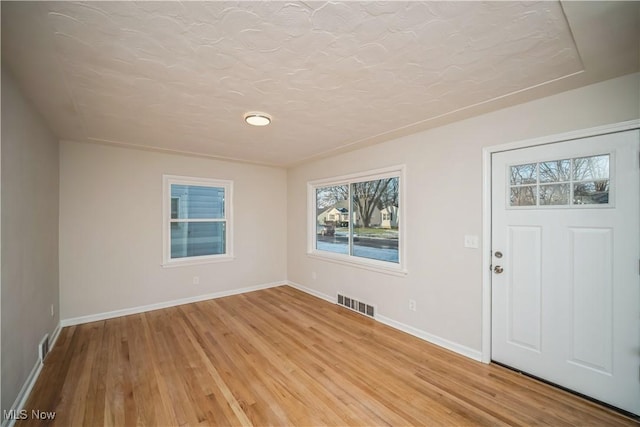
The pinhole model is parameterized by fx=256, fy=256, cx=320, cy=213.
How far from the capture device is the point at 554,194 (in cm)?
223

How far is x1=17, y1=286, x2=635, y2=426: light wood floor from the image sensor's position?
74.0 inches

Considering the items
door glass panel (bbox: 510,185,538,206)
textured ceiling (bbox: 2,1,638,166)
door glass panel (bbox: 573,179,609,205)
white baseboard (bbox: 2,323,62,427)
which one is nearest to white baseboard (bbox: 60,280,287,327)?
white baseboard (bbox: 2,323,62,427)

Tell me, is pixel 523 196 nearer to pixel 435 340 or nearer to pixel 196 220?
pixel 435 340

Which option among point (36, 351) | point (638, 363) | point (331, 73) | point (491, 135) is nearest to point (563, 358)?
point (638, 363)

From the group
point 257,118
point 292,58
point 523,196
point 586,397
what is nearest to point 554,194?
point 523,196

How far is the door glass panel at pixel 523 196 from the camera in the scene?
7.70ft

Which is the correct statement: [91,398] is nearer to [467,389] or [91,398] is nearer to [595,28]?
[467,389]

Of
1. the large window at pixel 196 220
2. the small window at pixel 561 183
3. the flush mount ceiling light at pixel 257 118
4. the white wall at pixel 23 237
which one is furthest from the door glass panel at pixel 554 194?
the large window at pixel 196 220

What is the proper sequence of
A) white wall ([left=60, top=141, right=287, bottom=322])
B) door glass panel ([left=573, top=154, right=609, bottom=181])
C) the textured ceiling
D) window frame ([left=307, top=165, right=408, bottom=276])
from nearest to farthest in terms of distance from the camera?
the textured ceiling < door glass panel ([left=573, top=154, right=609, bottom=181]) < window frame ([left=307, top=165, right=408, bottom=276]) < white wall ([left=60, top=141, right=287, bottom=322])

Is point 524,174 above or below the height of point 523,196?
above

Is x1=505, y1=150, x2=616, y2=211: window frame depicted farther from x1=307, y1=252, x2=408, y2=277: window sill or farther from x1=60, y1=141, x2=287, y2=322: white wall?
x1=60, y1=141, x2=287, y2=322: white wall

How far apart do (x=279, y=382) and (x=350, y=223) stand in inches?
101

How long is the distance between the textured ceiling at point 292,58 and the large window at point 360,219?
114 cm

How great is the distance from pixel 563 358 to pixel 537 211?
126cm
